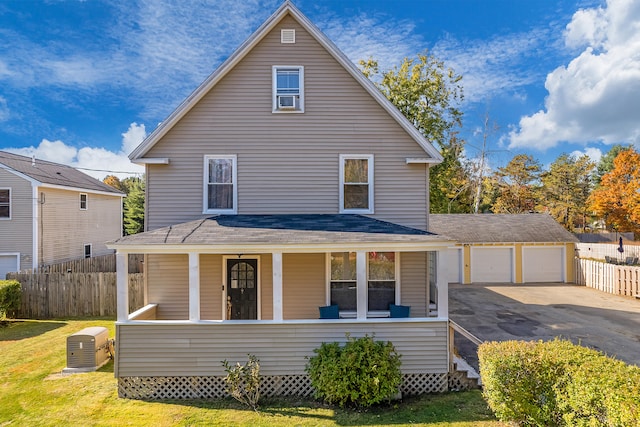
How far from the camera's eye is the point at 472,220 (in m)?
22.6

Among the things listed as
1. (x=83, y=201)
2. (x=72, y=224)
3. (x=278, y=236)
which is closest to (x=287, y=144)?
(x=278, y=236)

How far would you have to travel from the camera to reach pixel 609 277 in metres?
17.9

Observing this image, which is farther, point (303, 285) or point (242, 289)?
point (242, 289)

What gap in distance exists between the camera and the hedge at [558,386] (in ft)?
13.7

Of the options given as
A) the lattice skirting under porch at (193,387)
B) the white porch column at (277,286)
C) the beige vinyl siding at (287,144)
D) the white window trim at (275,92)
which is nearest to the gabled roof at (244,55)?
the beige vinyl siding at (287,144)

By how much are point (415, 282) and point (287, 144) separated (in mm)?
5605

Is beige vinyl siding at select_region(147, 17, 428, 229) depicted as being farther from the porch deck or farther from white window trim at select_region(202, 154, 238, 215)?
the porch deck

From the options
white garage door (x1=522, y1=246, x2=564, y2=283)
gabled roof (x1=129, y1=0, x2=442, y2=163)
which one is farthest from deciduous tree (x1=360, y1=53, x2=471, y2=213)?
gabled roof (x1=129, y1=0, x2=442, y2=163)

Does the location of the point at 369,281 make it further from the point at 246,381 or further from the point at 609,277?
the point at 609,277

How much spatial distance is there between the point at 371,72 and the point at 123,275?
22346 millimetres

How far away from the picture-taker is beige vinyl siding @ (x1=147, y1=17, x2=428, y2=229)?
9562 millimetres

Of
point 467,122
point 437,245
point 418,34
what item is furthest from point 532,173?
point 437,245

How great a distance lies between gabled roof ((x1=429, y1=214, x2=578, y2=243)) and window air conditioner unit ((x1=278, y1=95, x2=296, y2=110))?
1523 centimetres

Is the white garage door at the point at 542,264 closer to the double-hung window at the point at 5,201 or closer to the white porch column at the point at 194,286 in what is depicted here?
the white porch column at the point at 194,286
